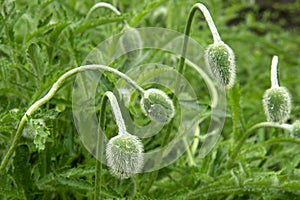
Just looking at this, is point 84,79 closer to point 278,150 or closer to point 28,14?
point 28,14

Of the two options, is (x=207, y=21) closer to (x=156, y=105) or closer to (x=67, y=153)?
(x=156, y=105)

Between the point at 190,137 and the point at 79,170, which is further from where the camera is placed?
the point at 190,137

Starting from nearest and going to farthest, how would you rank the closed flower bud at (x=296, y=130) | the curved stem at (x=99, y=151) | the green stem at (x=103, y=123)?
the green stem at (x=103, y=123), the curved stem at (x=99, y=151), the closed flower bud at (x=296, y=130)

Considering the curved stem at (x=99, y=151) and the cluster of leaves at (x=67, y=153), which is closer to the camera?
the curved stem at (x=99, y=151)

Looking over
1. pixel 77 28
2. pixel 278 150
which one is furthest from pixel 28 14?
pixel 278 150

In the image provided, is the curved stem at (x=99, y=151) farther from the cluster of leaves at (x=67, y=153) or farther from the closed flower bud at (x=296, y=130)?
the closed flower bud at (x=296, y=130)

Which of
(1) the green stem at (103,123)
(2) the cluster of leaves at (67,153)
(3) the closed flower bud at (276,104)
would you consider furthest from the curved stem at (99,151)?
(3) the closed flower bud at (276,104)
